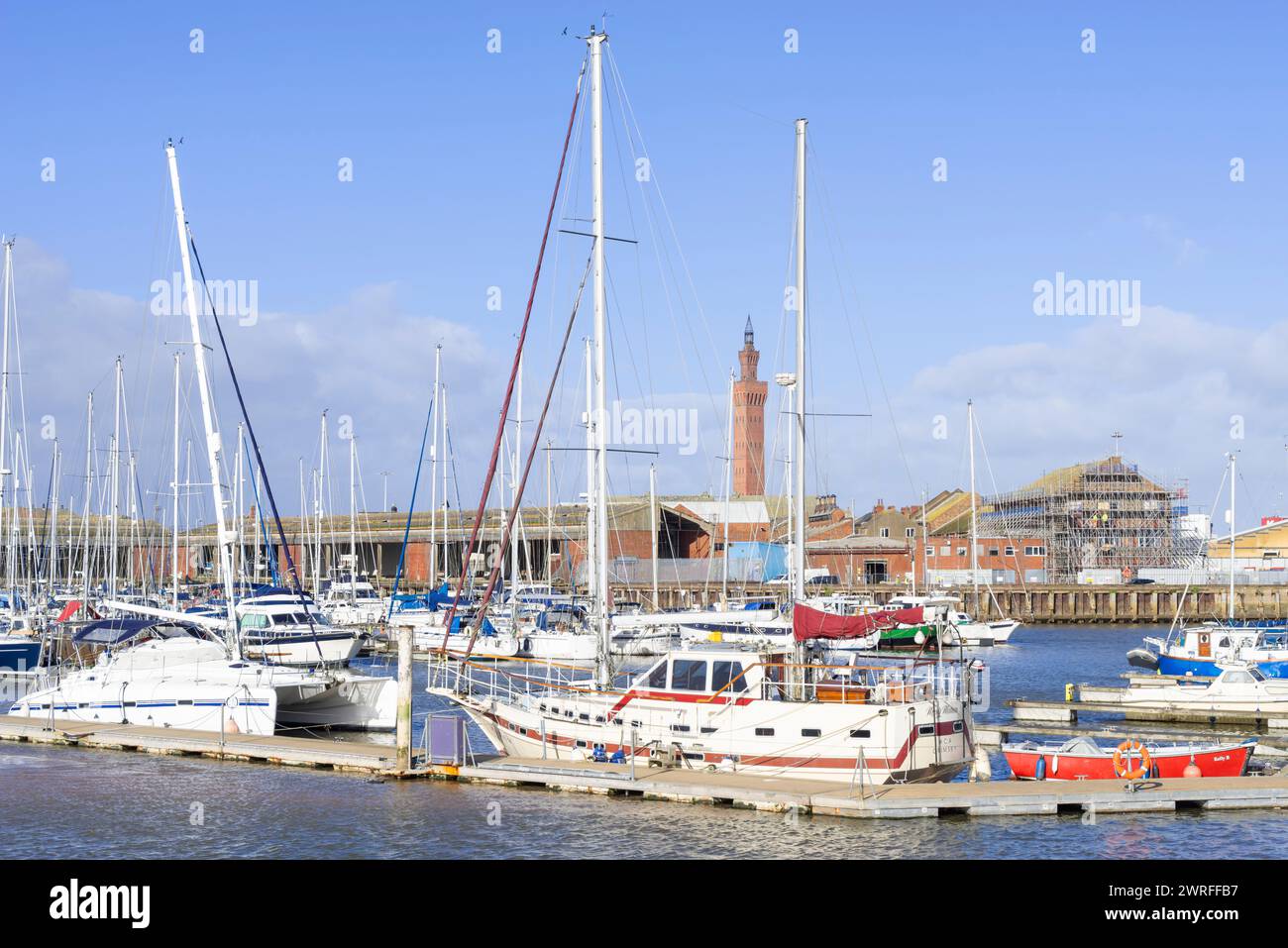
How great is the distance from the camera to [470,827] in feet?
84.8

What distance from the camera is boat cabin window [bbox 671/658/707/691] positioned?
94.8 ft

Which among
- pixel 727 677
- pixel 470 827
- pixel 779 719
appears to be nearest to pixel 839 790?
pixel 779 719

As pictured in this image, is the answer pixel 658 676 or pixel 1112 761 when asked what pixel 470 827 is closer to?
pixel 658 676

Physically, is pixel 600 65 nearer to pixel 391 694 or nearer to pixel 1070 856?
pixel 391 694

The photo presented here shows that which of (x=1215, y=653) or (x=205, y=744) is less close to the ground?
(x=1215, y=653)

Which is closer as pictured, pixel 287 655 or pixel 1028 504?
pixel 287 655

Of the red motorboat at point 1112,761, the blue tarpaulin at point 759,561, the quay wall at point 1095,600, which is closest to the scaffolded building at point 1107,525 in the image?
the quay wall at point 1095,600

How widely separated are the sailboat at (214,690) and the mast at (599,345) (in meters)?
9.59

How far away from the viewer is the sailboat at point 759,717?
27.3 metres

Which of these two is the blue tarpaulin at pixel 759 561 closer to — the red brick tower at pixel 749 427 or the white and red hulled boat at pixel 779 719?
the red brick tower at pixel 749 427

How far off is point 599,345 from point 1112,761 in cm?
1456

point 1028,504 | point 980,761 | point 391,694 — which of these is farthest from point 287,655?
point 1028,504
